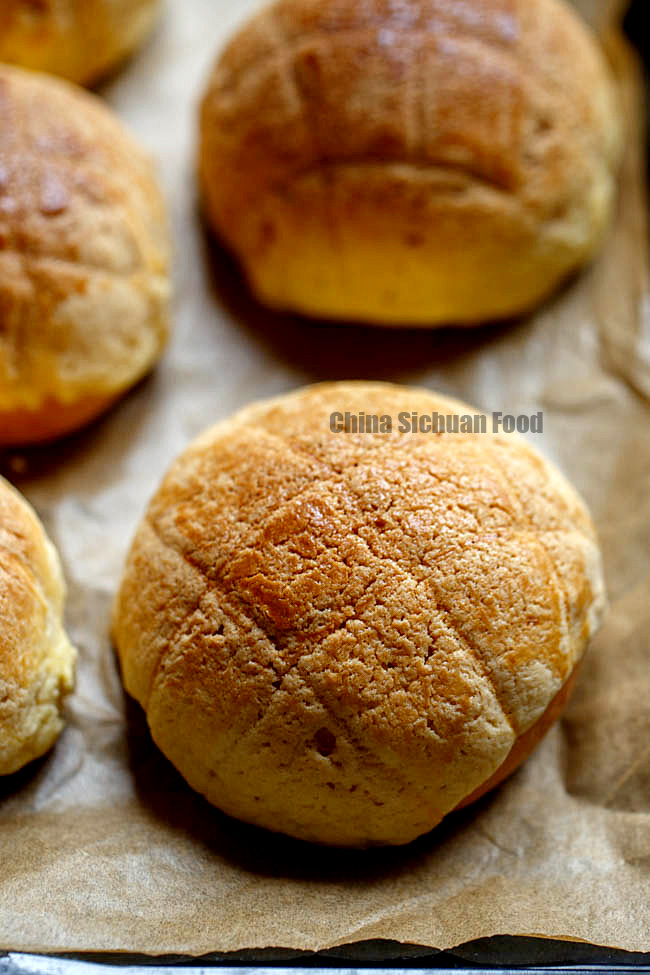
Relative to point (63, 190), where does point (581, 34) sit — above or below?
below

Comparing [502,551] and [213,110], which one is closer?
[502,551]

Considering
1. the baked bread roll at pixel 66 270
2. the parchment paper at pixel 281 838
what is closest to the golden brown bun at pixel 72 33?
the parchment paper at pixel 281 838

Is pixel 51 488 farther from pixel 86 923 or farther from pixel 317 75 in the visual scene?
pixel 317 75

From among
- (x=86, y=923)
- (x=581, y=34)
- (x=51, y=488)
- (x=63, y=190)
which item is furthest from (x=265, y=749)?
(x=581, y=34)

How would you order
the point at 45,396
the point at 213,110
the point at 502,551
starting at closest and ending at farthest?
the point at 502,551
the point at 45,396
the point at 213,110

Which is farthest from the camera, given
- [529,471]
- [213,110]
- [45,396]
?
[213,110]

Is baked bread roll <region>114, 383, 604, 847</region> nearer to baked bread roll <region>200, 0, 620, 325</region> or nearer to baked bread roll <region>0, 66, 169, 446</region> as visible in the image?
baked bread roll <region>0, 66, 169, 446</region>

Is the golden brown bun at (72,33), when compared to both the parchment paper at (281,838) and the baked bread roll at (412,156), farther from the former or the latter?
the baked bread roll at (412,156)
